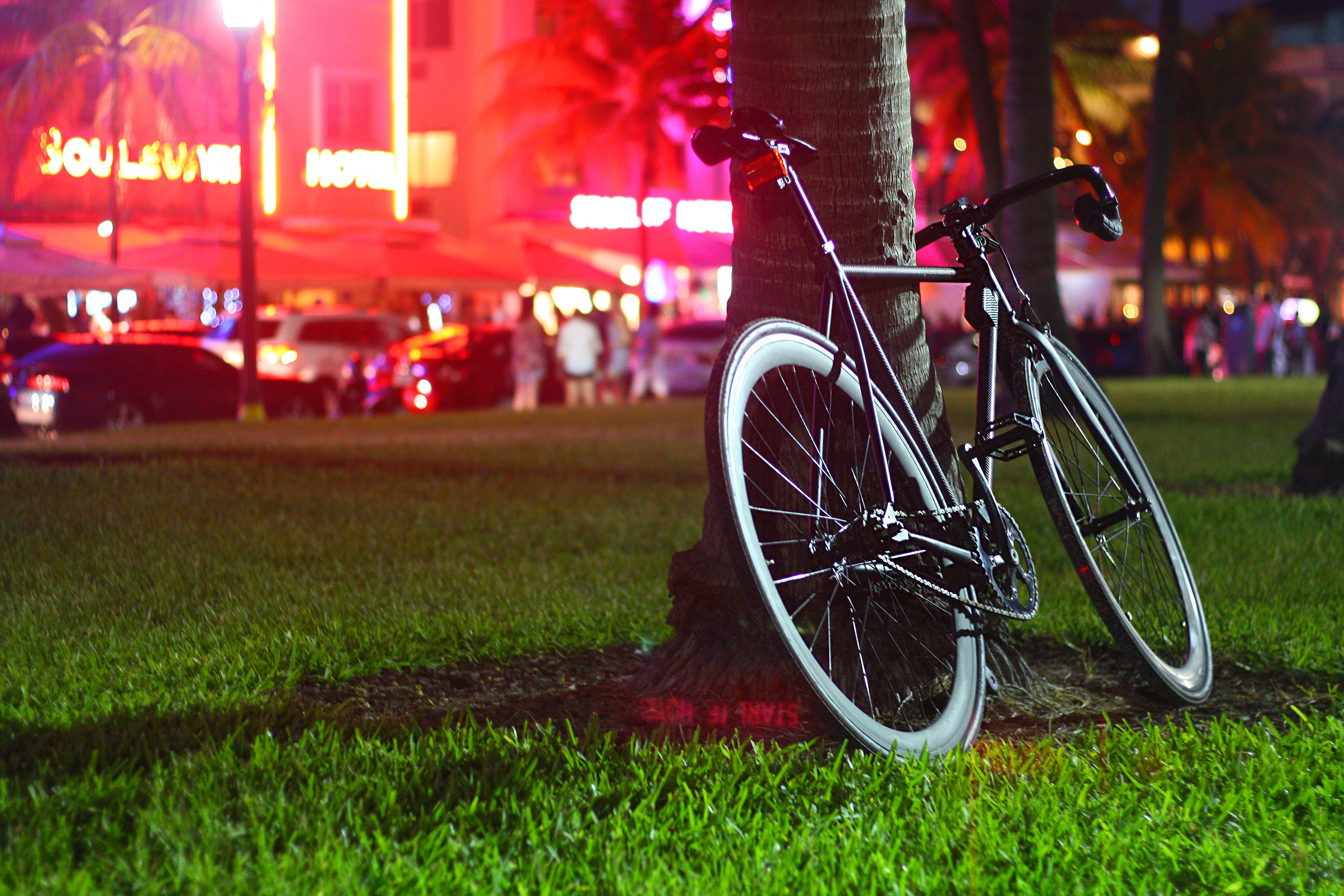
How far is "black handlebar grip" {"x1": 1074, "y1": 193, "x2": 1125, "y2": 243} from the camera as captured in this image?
384 centimetres

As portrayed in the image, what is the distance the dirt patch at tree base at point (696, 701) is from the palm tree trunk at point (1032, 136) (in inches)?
419

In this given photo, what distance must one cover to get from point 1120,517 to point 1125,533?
0.36ft

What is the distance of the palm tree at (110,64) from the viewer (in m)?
32.0

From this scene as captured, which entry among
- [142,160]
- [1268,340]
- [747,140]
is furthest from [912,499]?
[1268,340]

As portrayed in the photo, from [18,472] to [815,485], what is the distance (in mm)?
7131

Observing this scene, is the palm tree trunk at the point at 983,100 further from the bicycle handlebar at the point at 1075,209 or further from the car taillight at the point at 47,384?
the bicycle handlebar at the point at 1075,209

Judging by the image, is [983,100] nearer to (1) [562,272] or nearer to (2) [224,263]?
(2) [224,263]

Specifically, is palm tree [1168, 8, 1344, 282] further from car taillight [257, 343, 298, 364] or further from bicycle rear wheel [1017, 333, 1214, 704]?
bicycle rear wheel [1017, 333, 1214, 704]

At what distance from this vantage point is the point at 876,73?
4121mm

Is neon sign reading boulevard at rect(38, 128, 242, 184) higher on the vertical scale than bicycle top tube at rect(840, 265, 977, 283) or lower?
higher

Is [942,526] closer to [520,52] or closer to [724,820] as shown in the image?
[724,820]

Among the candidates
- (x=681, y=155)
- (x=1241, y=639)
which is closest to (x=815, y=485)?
(x=1241, y=639)

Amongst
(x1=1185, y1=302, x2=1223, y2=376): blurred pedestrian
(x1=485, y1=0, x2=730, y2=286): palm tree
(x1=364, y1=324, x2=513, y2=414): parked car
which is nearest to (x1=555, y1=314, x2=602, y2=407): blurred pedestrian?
(x1=364, y1=324, x2=513, y2=414): parked car

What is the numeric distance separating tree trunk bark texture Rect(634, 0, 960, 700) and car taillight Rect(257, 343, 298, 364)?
67.4 feet
